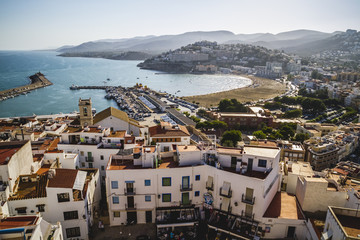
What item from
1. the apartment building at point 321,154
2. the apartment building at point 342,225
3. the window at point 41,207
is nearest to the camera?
the apartment building at point 342,225

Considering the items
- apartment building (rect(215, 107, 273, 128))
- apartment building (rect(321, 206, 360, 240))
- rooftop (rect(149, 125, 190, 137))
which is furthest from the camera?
apartment building (rect(215, 107, 273, 128))

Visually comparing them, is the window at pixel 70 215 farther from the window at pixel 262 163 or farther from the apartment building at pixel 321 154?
the apartment building at pixel 321 154

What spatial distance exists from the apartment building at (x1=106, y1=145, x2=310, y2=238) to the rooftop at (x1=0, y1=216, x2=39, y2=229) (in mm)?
3476

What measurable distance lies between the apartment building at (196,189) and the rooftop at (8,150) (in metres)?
4.21

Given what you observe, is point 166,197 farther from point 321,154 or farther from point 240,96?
point 240,96

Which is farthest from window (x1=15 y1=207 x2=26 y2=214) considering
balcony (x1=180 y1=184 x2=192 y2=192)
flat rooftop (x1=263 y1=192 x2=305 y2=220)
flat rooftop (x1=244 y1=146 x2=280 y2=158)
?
flat rooftop (x1=263 y1=192 x2=305 y2=220)

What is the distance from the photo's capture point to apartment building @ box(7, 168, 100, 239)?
34.3 feet

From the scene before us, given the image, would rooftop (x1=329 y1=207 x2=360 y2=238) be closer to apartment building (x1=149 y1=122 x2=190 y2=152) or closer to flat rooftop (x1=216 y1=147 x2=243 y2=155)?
flat rooftop (x1=216 y1=147 x2=243 y2=155)

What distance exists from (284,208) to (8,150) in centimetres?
1276

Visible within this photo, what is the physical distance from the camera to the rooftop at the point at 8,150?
10845 mm

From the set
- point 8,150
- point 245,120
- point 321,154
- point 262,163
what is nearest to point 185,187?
point 262,163

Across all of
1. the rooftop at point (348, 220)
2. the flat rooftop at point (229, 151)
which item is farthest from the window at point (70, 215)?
the rooftop at point (348, 220)

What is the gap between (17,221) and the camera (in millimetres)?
8391

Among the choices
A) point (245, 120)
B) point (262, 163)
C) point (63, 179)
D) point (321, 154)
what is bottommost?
point (245, 120)
